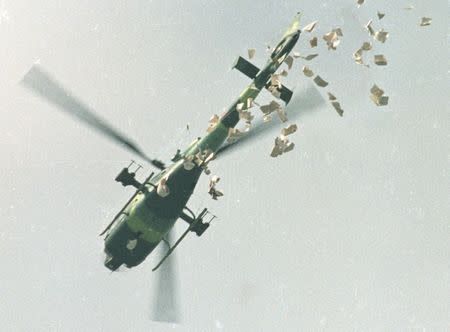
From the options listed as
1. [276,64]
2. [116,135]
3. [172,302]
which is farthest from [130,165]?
[276,64]

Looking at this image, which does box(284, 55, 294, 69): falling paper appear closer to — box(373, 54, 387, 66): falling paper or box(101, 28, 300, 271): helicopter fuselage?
box(373, 54, 387, 66): falling paper

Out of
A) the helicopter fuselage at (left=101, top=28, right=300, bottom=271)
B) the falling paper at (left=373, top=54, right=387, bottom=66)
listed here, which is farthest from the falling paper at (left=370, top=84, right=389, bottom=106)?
the helicopter fuselage at (left=101, top=28, right=300, bottom=271)

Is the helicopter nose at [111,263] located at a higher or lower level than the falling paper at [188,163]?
lower

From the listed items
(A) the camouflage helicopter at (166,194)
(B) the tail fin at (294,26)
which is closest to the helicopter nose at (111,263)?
(A) the camouflage helicopter at (166,194)

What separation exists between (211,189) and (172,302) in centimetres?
790

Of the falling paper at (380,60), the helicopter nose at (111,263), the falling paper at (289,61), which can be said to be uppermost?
the falling paper at (289,61)

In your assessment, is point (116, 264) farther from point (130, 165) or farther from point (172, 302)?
point (130, 165)

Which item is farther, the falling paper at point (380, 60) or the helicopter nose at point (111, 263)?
the helicopter nose at point (111, 263)

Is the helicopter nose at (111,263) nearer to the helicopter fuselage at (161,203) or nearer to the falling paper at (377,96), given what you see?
the helicopter fuselage at (161,203)

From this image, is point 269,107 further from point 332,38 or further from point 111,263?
point 111,263

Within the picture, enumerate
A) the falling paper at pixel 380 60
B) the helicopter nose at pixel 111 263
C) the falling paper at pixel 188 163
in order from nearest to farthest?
the falling paper at pixel 380 60 < the falling paper at pixel 188 163 < the helicopter nose at pixel 111 263

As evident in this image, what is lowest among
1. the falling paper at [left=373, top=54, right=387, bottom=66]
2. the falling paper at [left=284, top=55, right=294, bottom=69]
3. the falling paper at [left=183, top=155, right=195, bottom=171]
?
the falling paper at [left=183, top=155, right=195, bottom=171]

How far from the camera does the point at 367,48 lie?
1587 cm

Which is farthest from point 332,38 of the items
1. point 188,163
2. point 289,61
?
point 188,163
